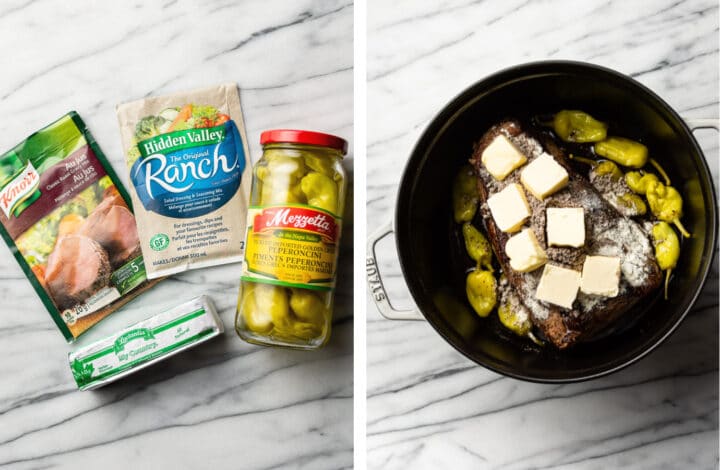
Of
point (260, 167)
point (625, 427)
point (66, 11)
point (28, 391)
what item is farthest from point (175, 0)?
point (625, 427)

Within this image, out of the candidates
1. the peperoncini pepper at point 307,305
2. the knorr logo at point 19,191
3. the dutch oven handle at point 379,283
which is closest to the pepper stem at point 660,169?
the dutch oven handle at point 379,283

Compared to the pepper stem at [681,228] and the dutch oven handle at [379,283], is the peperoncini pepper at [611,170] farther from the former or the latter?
the dutch oven handle at [379,283]

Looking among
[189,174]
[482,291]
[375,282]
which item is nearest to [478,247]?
[482,291]

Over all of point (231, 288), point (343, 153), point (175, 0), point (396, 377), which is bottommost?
point (396, 377)

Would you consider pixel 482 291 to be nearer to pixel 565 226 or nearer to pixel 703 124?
pixel 565 226

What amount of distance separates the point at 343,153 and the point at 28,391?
74cm

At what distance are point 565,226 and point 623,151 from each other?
0.16 m

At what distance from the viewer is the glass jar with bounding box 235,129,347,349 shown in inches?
37.9

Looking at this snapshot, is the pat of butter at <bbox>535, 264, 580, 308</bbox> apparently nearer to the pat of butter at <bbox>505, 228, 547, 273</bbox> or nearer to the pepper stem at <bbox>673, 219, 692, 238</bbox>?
the pat of butter at <bbox>505, 228, 547, 273</bbox>

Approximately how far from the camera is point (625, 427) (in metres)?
0.97

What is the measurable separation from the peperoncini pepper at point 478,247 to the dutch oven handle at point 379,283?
13cm

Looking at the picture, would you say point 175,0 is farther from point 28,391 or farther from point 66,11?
point 28,391

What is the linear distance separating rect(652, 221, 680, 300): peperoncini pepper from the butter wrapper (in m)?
0.72

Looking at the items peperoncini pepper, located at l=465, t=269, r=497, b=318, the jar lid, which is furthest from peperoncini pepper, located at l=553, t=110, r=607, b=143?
the jar lid
